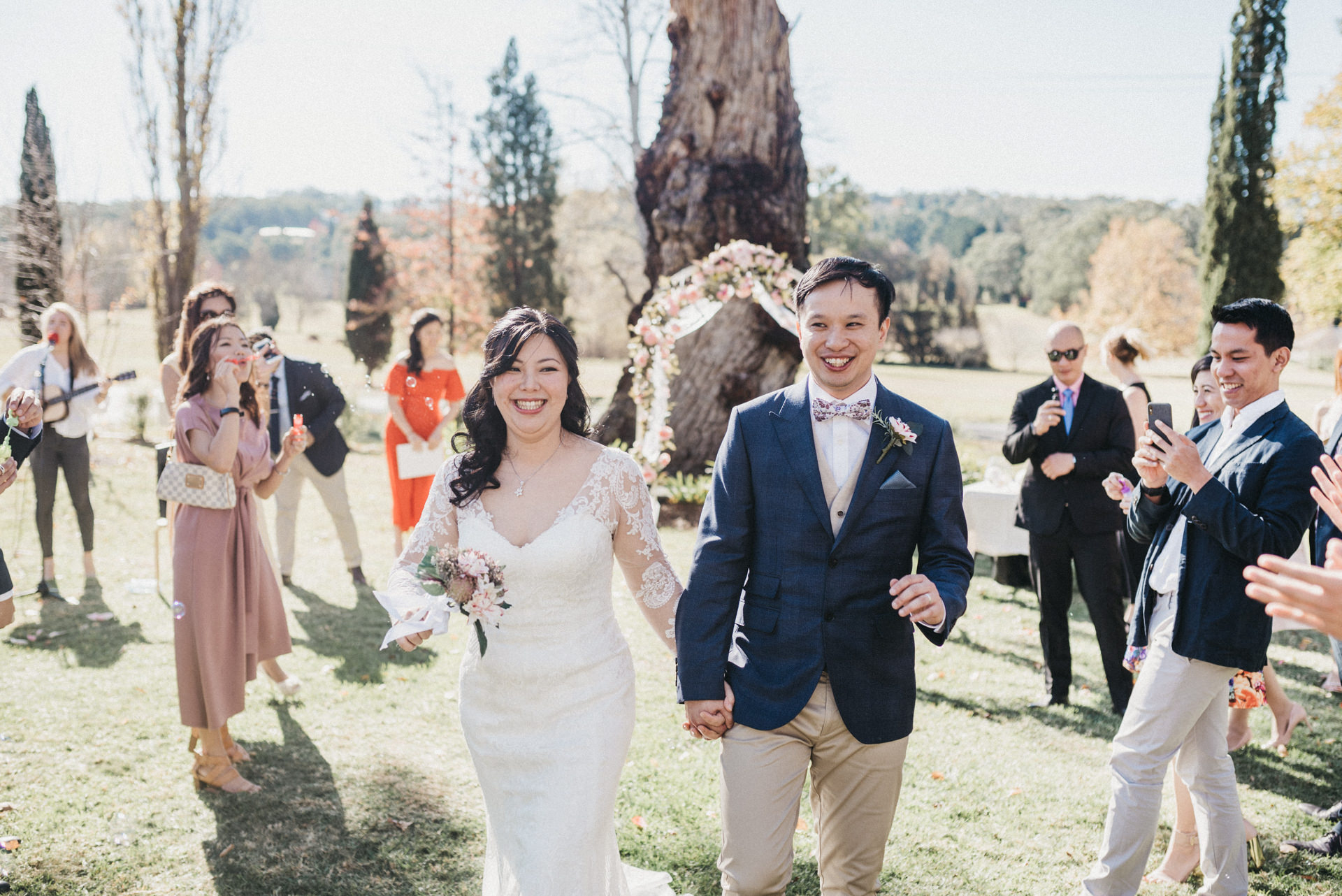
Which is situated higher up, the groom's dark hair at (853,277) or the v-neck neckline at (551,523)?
the groom's dark hair at (853,277)

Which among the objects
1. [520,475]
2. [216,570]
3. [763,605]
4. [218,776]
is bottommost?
[218,776]

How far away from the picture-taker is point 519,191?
28.8 meters

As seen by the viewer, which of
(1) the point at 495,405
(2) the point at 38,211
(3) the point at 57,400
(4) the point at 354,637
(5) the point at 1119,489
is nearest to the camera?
(1) the point at 495,405

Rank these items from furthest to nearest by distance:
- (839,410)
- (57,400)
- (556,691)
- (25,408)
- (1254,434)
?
(57,400) → (25,408) → (1254,434) → (556,691) → (839,410)

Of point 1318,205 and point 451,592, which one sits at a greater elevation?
point 1318,205

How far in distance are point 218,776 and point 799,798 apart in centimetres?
303

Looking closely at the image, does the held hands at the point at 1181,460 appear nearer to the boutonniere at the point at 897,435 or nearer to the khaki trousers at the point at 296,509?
the boutonniere at the point at 897,435

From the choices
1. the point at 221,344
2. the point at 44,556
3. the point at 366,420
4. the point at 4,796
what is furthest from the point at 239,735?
the point at 366,420

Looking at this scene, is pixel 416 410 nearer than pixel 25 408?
No

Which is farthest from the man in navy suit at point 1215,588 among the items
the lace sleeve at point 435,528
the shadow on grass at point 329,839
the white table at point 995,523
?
the white table at point 995,523

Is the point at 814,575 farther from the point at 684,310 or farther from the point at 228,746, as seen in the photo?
the point at 684,310

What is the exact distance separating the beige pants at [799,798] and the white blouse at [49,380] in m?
6.77

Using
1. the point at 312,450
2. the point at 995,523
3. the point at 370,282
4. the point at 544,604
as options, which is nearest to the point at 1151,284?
the point at 370,282

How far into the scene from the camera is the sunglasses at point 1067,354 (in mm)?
5082
